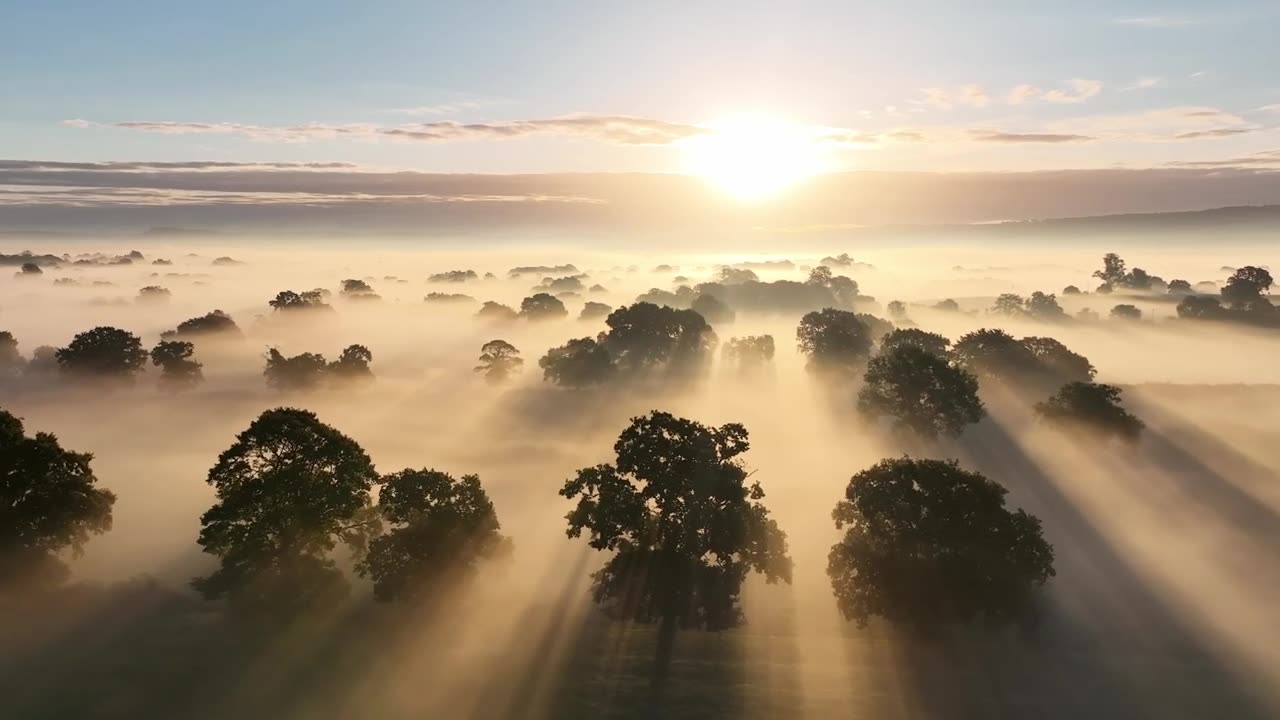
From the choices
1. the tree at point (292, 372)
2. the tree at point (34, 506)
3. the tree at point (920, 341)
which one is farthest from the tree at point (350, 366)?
the tree at point (920, 341)

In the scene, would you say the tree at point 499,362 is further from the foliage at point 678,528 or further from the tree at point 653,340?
the foliage at point 678,528

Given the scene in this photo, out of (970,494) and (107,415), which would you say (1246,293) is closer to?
(970,494)

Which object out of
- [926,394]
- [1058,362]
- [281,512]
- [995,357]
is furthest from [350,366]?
[1058,362]

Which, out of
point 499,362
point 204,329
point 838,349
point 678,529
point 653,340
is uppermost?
point 678,529

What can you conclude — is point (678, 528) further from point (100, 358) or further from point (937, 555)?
point (100, 358)

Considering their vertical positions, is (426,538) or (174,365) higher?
(426,538)

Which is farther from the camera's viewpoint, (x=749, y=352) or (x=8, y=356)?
(x=8, y=356)

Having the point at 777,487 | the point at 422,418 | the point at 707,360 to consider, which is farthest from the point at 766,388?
the point at 422,418

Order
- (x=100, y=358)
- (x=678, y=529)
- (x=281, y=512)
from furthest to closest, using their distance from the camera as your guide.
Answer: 1. (x=100, y=358)
2. (x=678, y=529)
3. (x=281, y=512)
